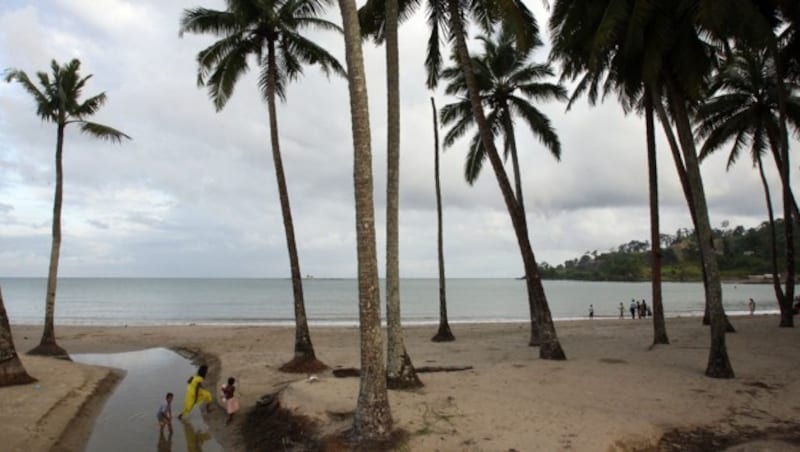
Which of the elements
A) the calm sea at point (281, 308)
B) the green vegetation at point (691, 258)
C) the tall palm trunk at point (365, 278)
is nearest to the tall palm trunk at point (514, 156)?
the tall palm trunk at point (365, 278)

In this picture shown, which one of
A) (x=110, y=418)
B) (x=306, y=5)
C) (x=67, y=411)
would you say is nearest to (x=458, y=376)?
(x=110, y=418)

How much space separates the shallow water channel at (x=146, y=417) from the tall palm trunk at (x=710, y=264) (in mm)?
10434

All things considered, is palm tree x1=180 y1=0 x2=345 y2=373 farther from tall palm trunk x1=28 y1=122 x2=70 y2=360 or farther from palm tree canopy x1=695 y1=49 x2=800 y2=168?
palm tree canopy x1=695 y1=49 x2=800 y2=168

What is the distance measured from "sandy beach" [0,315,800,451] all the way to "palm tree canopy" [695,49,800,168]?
9.93 m

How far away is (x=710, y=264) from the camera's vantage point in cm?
1105

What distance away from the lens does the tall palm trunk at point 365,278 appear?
22.2 feet

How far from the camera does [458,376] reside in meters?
10.6

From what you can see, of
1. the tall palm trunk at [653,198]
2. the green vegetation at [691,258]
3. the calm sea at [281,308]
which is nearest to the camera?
the tall palm trunk at [653,198]

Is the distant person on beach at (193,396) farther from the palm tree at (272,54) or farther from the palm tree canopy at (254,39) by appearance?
the palm tree canopy at (254,39)

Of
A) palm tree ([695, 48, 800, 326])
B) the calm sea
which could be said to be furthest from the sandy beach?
the calm sea

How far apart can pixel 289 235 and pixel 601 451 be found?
32.7 feet

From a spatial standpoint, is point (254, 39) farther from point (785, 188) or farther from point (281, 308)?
point (281, 308)

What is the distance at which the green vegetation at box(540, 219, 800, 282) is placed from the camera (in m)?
116

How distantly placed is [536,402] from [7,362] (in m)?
11.2
